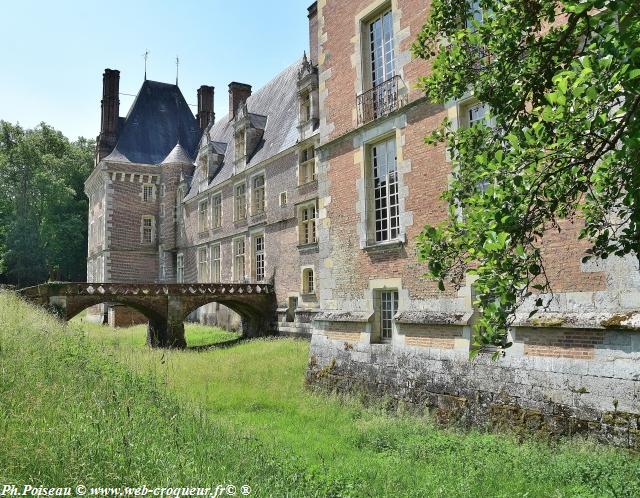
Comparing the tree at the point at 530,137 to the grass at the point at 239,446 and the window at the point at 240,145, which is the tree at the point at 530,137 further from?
the window at the point at 240,145

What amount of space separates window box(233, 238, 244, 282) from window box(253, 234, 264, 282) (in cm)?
145

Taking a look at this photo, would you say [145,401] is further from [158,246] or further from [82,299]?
[158,246]

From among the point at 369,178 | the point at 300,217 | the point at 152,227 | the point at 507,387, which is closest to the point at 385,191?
the point at 369,178

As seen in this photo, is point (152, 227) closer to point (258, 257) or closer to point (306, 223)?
point (258, 257)

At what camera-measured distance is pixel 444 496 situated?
4.86 metres

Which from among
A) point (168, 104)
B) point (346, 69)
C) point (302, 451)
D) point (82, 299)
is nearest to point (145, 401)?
point (302, 451)

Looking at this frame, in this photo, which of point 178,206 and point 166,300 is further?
point 178,206

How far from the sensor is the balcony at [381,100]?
31.3 ft

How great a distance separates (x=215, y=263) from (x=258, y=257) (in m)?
4.97

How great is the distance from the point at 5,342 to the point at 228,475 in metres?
4.88

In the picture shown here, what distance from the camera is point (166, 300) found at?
2036 centimetres

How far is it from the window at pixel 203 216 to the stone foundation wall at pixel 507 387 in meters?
19.9

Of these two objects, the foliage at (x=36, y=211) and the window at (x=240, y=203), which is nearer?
the window at (x=240, y=203)

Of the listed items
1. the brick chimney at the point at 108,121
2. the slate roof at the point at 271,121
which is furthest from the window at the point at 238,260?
→ the brick chimney at the point at 108,121
